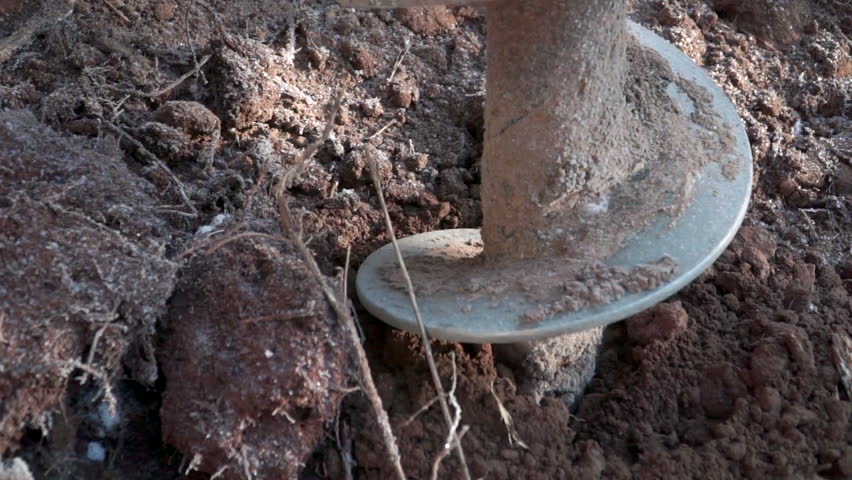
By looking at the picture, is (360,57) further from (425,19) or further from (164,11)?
(164,11)

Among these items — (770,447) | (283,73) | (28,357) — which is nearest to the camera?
(28,357)

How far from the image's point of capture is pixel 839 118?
7.77ft

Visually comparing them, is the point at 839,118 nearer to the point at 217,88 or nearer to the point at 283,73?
the point at 283,73

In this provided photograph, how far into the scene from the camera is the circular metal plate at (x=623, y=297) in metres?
1.40

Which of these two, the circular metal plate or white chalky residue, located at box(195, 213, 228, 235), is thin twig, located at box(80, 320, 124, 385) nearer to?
white chalky residue, located at box(195, 213, 228, 235)

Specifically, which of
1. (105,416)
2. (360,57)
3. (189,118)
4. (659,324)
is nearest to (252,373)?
(105,416)

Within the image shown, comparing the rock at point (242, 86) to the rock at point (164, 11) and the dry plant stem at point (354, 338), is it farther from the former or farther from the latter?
the dry plant stem at point (354, 338)

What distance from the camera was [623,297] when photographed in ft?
4.64

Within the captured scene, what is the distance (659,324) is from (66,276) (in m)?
1.18

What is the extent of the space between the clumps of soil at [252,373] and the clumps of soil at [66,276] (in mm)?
68

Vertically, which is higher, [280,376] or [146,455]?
[280,376]

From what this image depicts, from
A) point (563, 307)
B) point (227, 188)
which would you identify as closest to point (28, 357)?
point (227, 188)

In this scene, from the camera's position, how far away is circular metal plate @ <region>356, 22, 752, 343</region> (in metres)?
1.40

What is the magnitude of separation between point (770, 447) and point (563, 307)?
0.53 metres
